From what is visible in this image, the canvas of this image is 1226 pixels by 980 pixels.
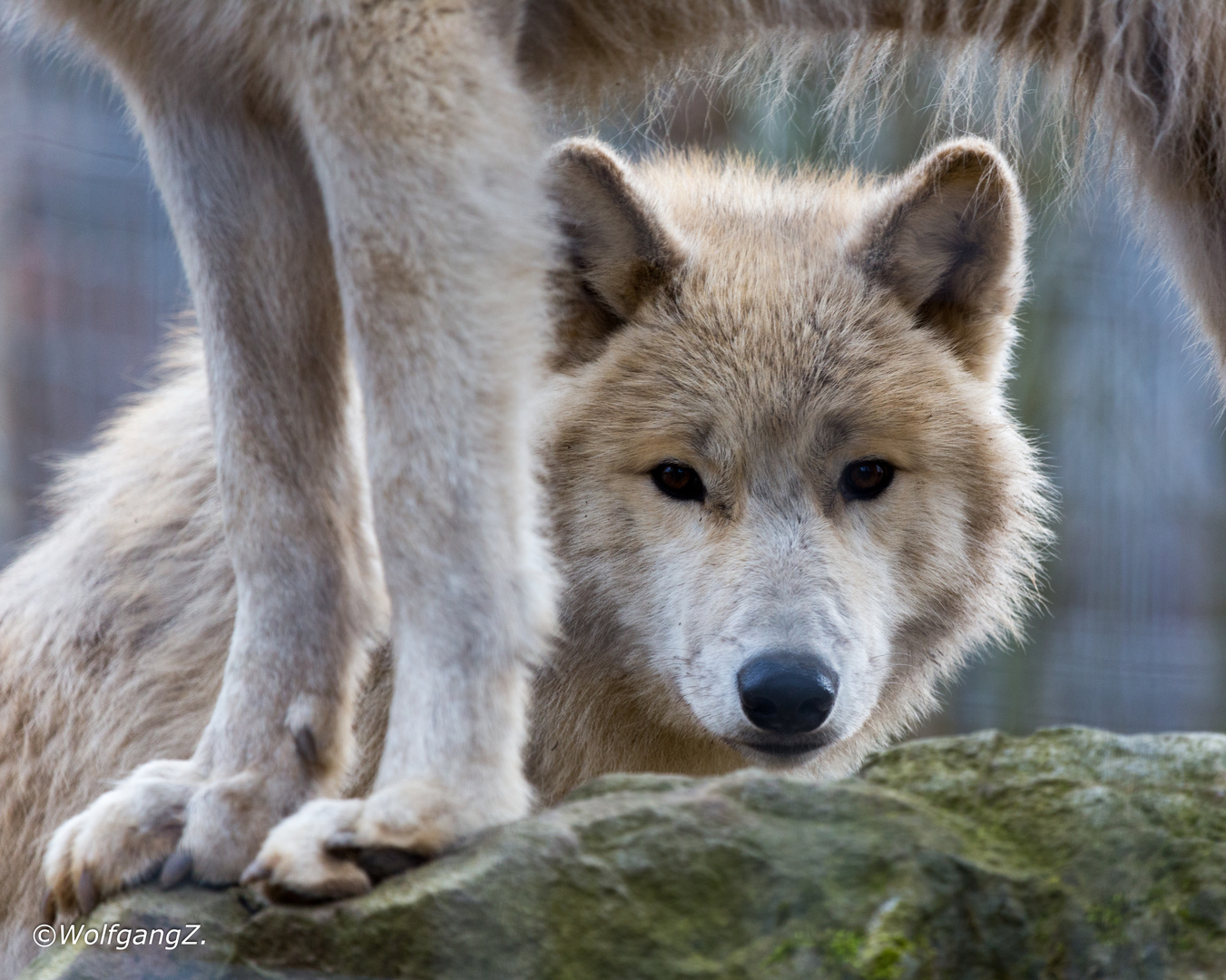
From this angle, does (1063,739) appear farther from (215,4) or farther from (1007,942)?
(215,4)

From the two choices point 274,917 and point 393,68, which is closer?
point 274,917

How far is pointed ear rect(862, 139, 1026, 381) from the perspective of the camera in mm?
3195

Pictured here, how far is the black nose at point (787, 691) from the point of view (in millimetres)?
2670

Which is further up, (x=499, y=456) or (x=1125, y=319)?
(x=1125, y=319)

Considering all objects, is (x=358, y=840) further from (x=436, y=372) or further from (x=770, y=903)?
(x=436, y=372)

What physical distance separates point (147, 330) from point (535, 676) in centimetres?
392

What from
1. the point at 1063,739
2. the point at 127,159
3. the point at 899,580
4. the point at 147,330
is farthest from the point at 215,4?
the point at 147,330

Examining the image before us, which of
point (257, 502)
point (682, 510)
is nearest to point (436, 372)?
point (257, 502)

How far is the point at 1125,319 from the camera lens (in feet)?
21.3

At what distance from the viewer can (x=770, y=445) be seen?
3.09 meters

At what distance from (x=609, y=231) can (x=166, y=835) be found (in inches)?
68.4

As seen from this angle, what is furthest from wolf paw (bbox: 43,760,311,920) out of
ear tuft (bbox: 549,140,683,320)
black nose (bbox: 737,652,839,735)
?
ear tuft (bbox: 549,140,683,320)

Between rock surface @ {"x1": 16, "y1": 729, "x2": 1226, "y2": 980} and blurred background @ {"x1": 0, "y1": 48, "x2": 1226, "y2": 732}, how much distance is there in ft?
12.3

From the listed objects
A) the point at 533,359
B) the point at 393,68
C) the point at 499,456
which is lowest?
the point at 499,456
